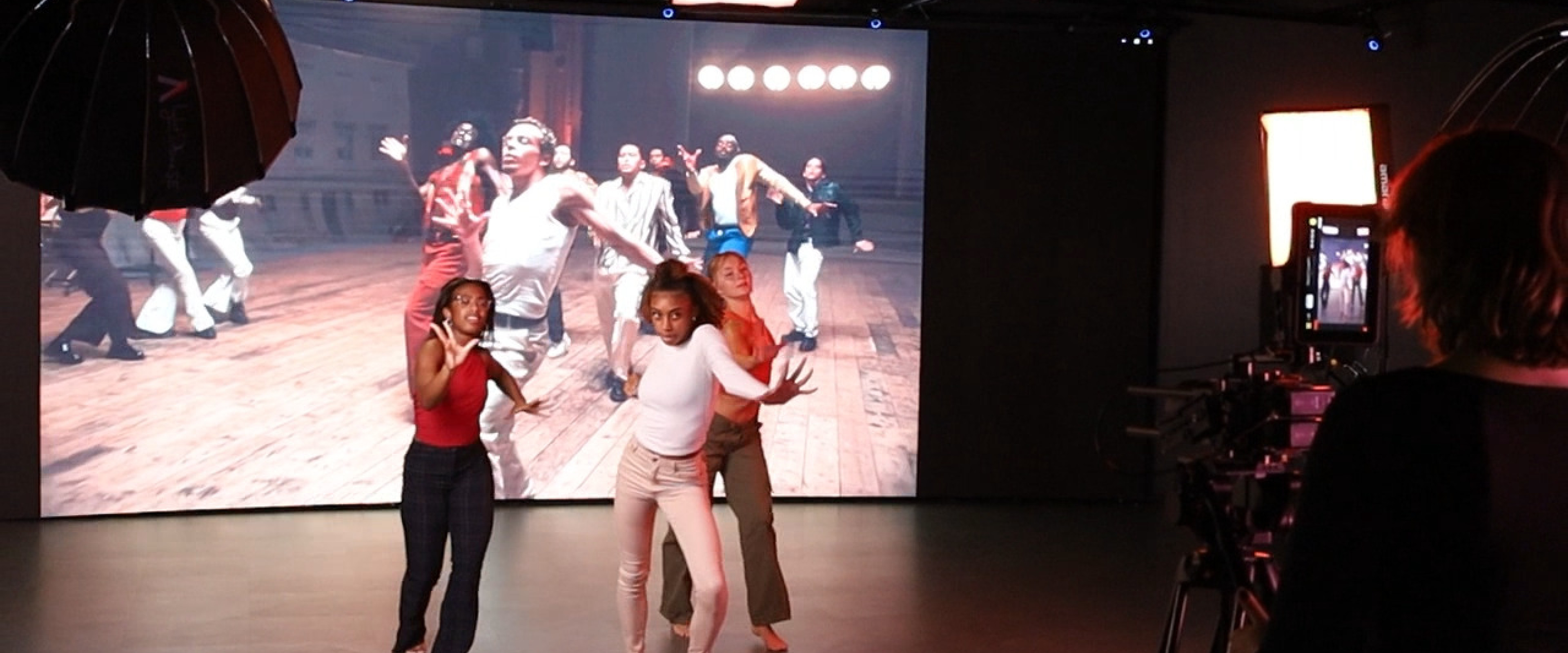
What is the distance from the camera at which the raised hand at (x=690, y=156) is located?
9.11 m

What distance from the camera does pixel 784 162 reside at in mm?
9227

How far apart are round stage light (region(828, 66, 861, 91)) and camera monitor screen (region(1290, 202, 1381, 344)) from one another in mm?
5829

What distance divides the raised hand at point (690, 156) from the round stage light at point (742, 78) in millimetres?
399

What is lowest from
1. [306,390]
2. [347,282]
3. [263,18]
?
[306,390]

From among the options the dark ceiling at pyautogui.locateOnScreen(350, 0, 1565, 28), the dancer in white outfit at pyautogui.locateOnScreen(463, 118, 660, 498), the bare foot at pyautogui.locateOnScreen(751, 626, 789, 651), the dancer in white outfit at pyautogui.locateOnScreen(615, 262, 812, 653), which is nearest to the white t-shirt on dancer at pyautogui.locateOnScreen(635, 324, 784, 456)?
the dancer in white outfit at pyautogui.locateOnScreen(615, 262, 812, 653)

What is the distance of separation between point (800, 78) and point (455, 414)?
4.62 meters

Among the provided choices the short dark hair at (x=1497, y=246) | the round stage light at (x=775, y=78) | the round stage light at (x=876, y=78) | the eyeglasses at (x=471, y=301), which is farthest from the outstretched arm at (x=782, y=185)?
the short dark hair at (x=1497, y=246)

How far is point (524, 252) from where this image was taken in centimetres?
903

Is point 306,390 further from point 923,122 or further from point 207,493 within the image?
point 923,122

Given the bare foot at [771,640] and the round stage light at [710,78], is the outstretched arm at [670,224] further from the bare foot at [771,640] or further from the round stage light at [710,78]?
the bare foot at [771,640]

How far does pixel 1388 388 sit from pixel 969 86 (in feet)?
26.4

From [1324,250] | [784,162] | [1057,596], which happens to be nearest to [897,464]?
[784,162]

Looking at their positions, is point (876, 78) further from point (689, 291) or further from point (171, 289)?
point (689, 291)

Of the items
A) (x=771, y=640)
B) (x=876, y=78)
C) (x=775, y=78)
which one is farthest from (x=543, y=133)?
(x=771, y=640)
